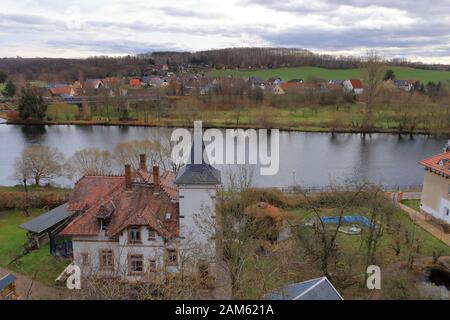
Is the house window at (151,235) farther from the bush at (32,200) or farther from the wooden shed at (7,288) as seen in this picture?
the bush at (32,200)

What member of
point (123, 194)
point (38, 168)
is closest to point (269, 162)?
point (38, 168)

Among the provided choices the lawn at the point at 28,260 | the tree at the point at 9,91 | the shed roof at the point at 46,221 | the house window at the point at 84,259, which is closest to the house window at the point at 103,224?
the house window at the point at 84,259

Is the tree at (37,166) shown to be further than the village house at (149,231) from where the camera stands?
Yes

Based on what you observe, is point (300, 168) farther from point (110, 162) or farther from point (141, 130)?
point (141, 130)

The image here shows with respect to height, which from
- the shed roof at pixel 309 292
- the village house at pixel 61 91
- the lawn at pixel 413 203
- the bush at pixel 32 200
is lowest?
the lawn at pixel 413 203

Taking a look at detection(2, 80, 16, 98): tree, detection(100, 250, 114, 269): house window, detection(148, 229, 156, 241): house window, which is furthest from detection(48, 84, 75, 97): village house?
detection(148, 229, 156, 241): house window

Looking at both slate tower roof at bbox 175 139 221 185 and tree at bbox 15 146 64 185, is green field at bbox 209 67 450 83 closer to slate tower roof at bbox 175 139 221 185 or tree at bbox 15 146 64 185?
tree at bbox 15 146 64 185

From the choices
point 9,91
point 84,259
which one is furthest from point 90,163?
point 9,91
